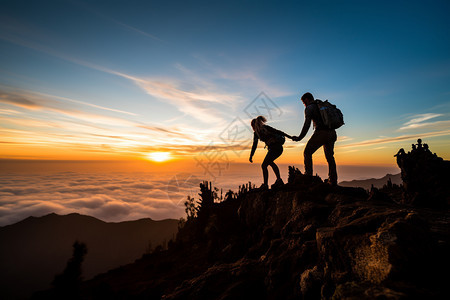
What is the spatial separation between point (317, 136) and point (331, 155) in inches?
Result: 31.3

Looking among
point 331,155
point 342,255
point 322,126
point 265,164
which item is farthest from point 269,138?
point 342,255

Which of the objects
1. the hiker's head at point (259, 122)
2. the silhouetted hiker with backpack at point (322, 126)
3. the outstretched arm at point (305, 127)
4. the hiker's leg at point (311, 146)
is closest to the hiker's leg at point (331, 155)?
the silhouetted hiker with backpack at point (322, 126)

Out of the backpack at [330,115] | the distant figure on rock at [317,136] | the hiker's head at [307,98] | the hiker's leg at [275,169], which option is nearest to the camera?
the backpack at [330,115]

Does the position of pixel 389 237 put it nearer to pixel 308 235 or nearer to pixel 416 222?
pixel 416 222

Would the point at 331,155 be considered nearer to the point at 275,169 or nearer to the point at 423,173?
the point at 275,169

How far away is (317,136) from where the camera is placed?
5773mm

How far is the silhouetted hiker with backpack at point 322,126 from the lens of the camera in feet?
18.3

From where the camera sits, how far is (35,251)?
618ft

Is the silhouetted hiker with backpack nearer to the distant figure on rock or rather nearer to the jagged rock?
the distant figure on rock

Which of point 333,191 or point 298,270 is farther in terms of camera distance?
point 333,191

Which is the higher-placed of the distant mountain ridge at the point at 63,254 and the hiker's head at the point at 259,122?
the hiker's head at the point at 259,122

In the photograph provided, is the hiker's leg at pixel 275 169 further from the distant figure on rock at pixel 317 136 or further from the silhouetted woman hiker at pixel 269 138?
the distant figure on rock at pixel 317 136

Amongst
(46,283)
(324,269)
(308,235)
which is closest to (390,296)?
(324,269)

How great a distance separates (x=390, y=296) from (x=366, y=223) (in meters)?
1.22
